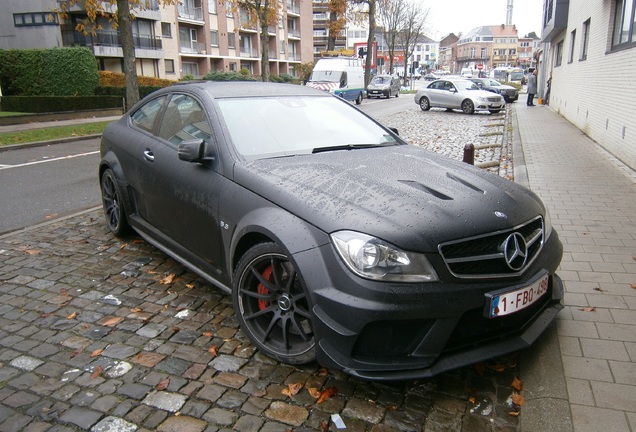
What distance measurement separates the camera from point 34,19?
124 ft

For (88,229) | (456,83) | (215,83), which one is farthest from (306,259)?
(456,83)

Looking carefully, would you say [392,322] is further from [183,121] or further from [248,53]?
[248,53]

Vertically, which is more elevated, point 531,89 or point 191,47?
point 191,47

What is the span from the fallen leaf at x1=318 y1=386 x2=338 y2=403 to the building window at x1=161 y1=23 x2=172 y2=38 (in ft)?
160

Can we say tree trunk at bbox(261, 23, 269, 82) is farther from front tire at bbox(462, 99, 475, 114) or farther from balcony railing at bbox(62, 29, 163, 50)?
balcony railing at bbox(62, 29, 163, 50)

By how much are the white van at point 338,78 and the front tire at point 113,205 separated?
2626 cm

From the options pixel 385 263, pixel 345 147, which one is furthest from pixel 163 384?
pixel 345 147

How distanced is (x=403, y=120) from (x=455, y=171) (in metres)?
17.6

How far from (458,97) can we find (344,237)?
78.1ft

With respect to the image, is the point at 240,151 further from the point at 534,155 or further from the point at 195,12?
the point at 195,12

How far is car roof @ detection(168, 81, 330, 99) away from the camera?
13.9 ft

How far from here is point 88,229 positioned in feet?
19.8

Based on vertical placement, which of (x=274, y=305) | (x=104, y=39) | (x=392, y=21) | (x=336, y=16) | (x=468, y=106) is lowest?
(x=468, y=106)

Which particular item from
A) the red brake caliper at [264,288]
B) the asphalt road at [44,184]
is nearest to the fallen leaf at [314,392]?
the red brake caliper at [264,288]
